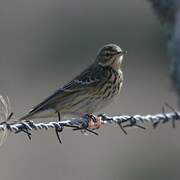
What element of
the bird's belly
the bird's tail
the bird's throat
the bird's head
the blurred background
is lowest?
the blurred background

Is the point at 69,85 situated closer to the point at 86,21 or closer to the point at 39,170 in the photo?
the point at 39,170

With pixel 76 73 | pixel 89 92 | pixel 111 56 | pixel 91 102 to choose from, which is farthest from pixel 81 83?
pixel 76 73

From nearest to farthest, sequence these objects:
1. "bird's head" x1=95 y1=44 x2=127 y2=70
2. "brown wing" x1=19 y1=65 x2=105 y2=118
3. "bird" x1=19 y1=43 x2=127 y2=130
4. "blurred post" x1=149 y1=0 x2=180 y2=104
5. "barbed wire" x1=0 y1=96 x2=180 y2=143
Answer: "barbed wire" x1=0 y1=96 x2=180 y2=143 → "blurred post" x1=149 y1=0 x2=180 y2=104 → "bird" x1=19 y1=43 x2=127 y2=130 → "brown wing" x1=19 y1=65 x2=105 y2=118 → "bird's head" x1=95 y1=44 x2=127 y2=70

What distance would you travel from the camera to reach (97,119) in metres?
11.0

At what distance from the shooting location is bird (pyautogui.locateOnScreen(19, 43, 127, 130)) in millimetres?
11789

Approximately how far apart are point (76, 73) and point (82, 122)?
11020 millimetres

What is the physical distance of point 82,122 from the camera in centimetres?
1083

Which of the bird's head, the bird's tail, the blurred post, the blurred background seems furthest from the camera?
the blurred background

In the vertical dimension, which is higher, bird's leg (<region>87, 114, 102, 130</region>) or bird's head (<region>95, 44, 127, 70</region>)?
bird's head (<region>95, 44, 127, 70</region>)

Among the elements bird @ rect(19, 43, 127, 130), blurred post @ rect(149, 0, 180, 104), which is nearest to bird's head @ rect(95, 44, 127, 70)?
bird @ rect(19, 43, 127, 130)

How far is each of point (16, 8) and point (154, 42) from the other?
331 cm

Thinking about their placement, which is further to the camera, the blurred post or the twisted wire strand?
the blurred post

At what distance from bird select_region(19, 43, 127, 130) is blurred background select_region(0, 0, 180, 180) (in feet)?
15.7

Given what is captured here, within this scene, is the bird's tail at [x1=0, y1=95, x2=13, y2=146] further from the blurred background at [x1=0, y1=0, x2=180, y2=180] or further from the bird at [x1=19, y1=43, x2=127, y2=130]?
the blurred background at [x1=0, y1=0, x2=180, y2=180]
